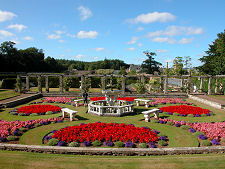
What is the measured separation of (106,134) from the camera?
984 centimetres

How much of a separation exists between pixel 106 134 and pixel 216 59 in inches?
1689

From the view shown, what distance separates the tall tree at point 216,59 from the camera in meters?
41.0

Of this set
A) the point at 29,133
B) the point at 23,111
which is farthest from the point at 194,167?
the point at 23,111

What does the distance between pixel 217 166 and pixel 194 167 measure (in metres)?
0.91

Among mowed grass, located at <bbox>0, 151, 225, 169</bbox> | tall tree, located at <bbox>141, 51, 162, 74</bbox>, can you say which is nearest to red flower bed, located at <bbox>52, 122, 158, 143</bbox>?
mowed grass, located at <bbox>0, 151, 225, 169</bbox>

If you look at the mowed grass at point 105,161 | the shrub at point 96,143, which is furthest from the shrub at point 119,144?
the mowed grass at point 105,161

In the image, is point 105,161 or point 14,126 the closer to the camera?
point 105,161

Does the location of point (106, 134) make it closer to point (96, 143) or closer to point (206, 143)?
point (96, 143)

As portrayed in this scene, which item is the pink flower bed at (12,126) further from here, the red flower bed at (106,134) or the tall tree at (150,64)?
the tall tree at (150,64)

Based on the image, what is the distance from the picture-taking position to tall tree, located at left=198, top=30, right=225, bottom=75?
134 feet

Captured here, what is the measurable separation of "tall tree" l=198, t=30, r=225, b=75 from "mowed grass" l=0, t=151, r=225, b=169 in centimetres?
3894

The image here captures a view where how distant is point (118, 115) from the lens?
1451cm

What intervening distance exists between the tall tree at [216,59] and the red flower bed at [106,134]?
1494 inches

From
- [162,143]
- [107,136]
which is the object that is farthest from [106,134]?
[162,143]
